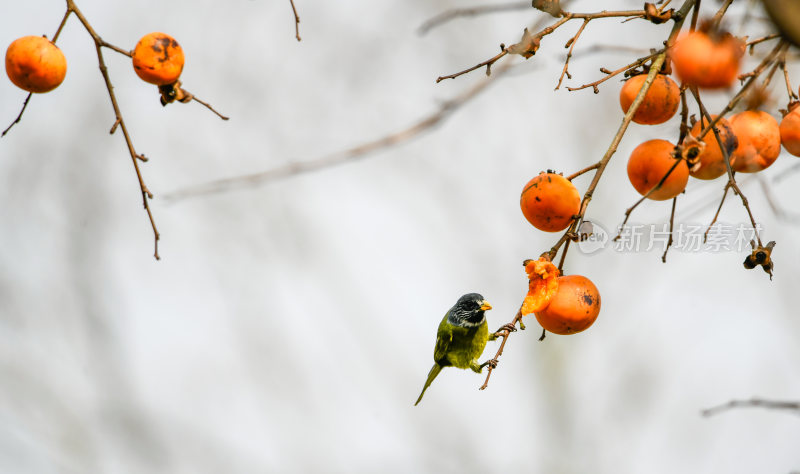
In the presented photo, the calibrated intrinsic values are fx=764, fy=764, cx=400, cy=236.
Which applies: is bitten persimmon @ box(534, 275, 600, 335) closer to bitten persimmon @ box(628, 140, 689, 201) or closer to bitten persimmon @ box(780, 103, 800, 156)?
bitten persimmon @ box(628, 140, 689, 201)

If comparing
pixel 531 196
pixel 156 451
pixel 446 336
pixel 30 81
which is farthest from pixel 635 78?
pixel 156 451

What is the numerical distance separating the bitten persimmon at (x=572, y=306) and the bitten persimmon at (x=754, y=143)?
1.86 ft

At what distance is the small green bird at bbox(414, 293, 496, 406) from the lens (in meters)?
4.97

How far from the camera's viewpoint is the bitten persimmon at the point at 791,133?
235 centimetres

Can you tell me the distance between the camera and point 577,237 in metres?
1.94

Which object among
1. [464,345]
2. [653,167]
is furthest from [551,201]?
[464,345]

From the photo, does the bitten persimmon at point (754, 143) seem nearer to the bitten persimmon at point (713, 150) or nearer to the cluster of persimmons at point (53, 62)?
the bitten persimmon at point (713, 150)

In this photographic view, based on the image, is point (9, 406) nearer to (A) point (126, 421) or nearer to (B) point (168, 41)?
(A) point (126, 421)

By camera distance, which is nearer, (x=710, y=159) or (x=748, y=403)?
(x=748, y=403)

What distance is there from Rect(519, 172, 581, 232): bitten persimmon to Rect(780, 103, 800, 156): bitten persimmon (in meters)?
0.70

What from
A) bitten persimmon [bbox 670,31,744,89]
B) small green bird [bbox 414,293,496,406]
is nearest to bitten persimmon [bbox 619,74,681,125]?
bitten persimmon [bbox 670,31,744,89]

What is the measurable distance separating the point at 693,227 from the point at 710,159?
1002 mm

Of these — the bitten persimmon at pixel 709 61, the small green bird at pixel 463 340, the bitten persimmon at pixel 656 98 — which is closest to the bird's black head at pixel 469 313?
the small green bird at pixel 463 340

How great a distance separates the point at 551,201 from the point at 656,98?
49 cm
